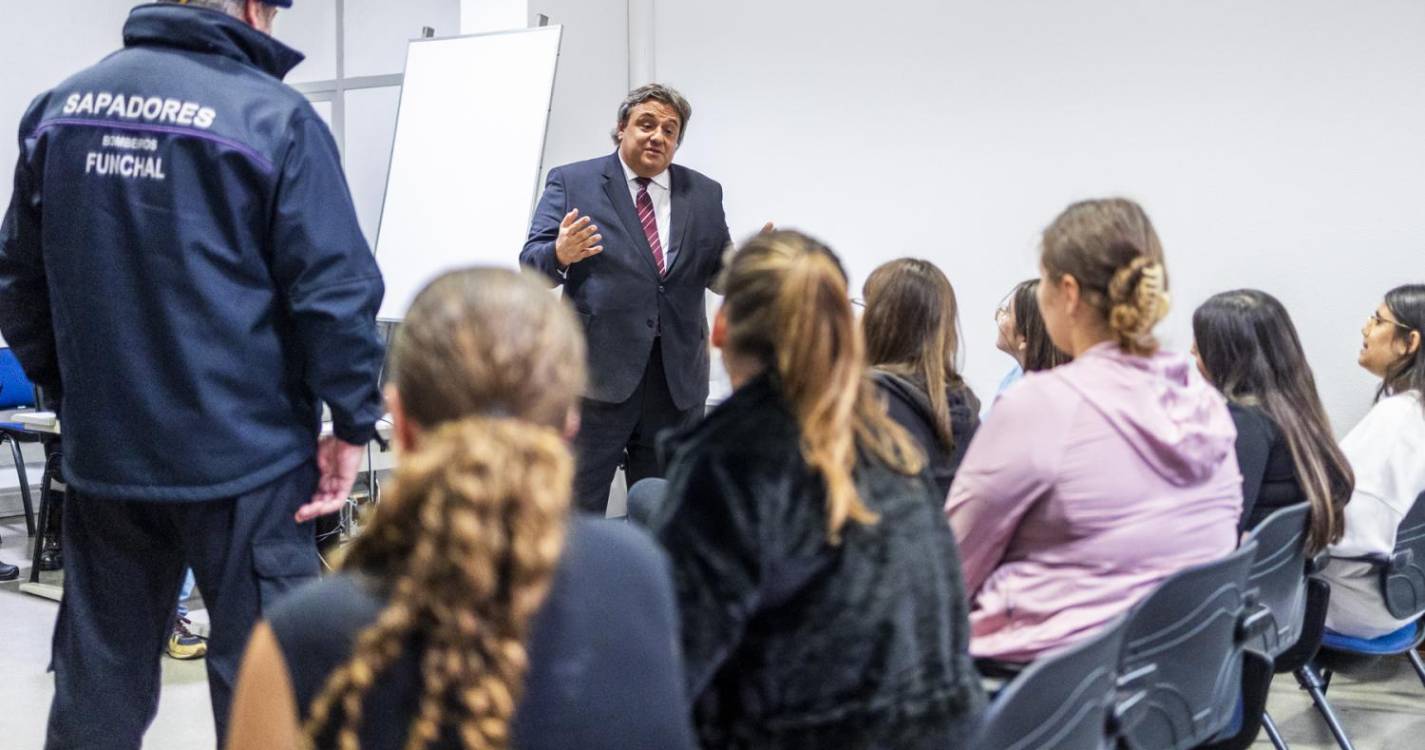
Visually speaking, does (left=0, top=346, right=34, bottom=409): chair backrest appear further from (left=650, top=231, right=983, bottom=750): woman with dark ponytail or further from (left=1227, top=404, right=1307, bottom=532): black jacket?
(left=650, top=231, right=983, bottom=750): woman with dark ponytail

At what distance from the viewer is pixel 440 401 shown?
1.01 m

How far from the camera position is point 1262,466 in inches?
90.4

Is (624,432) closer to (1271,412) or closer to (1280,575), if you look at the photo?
(1271,412)

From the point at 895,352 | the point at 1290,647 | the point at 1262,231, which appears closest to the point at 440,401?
the point at 895,352

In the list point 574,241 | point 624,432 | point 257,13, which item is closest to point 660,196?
point 574,241

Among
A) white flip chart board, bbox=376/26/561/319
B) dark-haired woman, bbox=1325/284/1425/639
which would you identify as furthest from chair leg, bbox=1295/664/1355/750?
white flip chart board, bbox=376/26/561/319

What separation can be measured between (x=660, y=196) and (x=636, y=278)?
0.30 meters

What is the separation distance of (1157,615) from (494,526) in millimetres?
1021

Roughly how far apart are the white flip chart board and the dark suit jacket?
1024 millimetres

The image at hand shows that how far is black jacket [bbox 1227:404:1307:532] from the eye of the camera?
2279 millimetres

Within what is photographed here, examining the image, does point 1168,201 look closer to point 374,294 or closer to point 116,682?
point 374,294

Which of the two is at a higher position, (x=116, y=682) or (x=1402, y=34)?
(x=1402, y=34)

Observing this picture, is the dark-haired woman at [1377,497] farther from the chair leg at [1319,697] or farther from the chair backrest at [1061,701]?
the chair backrest at [1061,701]

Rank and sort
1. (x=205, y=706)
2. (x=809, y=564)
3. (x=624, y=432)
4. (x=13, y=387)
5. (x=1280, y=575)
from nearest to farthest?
(x=809, y=564) < (x=1280, y=575) < (x=205, y=706) < (x=624, y=432) < (x=13, y=387)
